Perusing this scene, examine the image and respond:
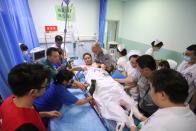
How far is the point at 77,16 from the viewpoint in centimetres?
431

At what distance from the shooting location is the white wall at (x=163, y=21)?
3.07 metres

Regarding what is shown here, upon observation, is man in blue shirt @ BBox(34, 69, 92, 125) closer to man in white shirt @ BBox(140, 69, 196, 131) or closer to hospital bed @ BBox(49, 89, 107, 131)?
hospital bed @ BBox(49, 89, 107, 131)

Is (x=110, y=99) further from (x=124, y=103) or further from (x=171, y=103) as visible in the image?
(x=171, y=103)

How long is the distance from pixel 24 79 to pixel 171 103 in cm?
88

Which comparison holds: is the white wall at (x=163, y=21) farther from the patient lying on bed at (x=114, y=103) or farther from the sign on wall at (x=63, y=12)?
the patient lying on bed at (x=114, y=103)

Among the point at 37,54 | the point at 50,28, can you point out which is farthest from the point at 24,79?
the point at 50,28

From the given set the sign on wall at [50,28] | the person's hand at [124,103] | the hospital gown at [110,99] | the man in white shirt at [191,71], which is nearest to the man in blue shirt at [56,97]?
the hospital gown at [110,99]

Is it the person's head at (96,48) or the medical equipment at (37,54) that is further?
the person's head at (96,48)

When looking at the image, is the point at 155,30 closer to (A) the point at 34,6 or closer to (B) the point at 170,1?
(B) the point at 170,1

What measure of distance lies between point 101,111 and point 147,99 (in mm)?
543

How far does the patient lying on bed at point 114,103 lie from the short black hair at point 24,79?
854 mm

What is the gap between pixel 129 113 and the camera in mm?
1536

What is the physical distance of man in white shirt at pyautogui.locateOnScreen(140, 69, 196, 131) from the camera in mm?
717

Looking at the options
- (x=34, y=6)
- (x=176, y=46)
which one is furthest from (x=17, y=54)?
(x=176, y=46)
